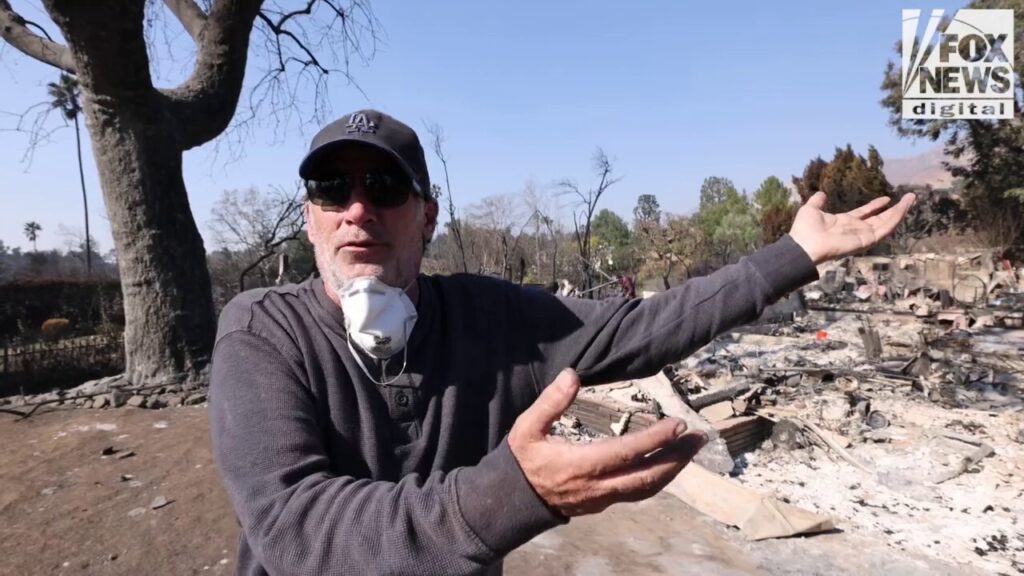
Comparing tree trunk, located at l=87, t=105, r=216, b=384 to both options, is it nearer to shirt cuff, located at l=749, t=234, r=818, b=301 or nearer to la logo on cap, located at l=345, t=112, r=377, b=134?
la logo on cap, located at l=345, t=112, r=377, b=134

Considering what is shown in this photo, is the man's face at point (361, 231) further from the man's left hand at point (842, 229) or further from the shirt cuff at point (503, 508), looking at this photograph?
the man's left hand at point (842, 229)

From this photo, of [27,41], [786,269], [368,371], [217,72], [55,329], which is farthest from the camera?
[55,329]

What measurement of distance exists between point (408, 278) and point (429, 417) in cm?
35

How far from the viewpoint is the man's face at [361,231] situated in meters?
1.32

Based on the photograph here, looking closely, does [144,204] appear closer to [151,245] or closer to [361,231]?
[151,245]

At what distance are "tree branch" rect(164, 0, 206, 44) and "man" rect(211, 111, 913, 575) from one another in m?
9.58

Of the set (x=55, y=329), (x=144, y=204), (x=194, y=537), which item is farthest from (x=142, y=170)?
(x=55, y=329)

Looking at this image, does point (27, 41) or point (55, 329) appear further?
point (55, 329)

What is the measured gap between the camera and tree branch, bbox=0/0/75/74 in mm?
7805

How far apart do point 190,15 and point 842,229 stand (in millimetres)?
10561

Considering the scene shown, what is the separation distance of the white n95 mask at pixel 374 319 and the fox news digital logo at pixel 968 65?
2389 cm

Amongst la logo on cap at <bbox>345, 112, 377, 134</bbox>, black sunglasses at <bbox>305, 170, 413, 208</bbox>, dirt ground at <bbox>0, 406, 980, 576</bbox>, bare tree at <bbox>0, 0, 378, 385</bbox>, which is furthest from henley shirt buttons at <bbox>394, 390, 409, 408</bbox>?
bare tree at <bbox>0, 0, 378, 385</bbox>

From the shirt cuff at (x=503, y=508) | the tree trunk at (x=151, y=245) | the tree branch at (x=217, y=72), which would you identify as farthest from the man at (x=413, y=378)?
the tree branch at (x=217, y=72)

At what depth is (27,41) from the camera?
311 inches
